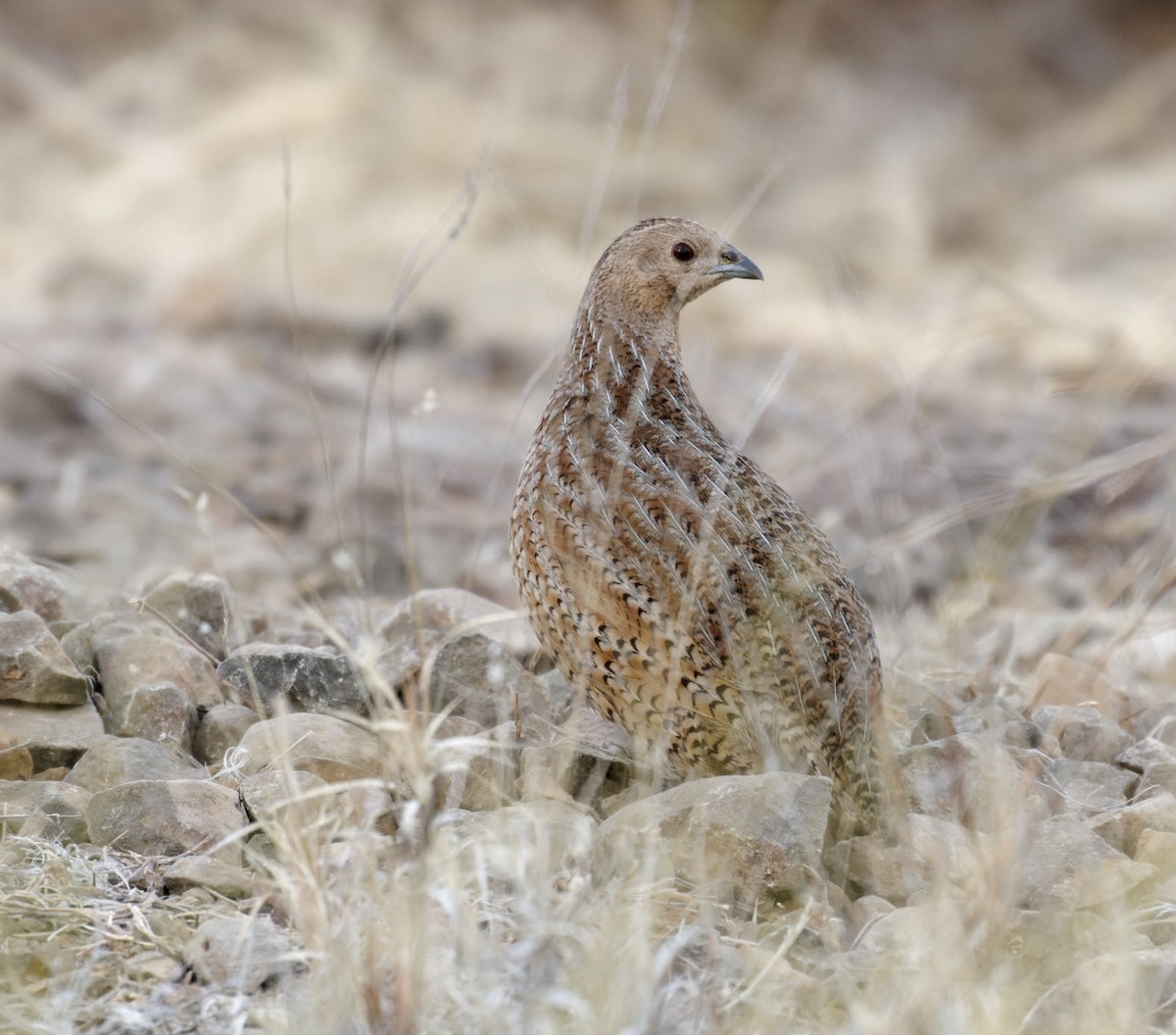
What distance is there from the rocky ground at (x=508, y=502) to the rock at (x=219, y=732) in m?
0.01

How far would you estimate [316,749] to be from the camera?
340cm

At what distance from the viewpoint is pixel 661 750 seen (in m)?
3.50

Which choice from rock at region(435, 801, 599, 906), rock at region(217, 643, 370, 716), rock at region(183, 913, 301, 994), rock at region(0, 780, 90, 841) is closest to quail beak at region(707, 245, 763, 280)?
rock at region(217, 643, 370, 716)

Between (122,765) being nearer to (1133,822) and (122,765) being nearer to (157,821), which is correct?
(157,821)

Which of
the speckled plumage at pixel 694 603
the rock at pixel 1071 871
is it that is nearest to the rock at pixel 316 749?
the speckled plumage at pixel 694 603

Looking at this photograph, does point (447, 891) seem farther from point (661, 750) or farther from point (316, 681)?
point (316, 681)

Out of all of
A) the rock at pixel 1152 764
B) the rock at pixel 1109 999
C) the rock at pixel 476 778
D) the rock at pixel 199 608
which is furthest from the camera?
the rock at pixel 199 608

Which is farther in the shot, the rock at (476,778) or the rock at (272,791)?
the rock at (476,778)

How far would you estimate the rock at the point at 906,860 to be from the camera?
3.14 metres

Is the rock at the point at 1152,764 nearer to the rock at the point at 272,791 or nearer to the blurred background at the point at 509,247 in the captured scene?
the blurred background at the point at 509,247

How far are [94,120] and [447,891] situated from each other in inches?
393

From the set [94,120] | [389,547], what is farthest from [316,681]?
[94,120]

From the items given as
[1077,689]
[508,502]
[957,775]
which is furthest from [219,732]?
[508,502]

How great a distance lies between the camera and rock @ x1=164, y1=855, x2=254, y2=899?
291 centimetres
